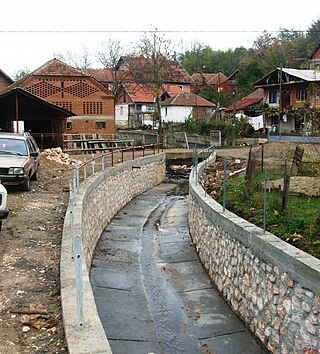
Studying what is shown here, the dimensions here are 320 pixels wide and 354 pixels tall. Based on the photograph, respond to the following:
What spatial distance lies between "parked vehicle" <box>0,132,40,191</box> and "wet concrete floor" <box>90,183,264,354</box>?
10.4ft

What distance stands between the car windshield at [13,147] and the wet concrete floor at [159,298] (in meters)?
3.84

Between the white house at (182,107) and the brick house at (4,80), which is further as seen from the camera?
the white house at (182,107)

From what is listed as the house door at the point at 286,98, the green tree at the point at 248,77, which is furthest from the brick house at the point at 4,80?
the house door at the point at 286,98

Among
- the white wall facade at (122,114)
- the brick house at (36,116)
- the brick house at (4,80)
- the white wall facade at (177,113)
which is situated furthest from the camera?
the white wall facade at (122,114)

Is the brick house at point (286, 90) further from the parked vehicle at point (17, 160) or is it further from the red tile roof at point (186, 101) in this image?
the parked vehicle at point (17, 160)

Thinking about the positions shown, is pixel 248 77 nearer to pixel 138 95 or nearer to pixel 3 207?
pixel 138 95

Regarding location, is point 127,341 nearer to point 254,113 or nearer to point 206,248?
point 206,248

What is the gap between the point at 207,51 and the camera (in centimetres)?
10794

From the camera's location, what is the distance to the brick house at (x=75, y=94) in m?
40.2

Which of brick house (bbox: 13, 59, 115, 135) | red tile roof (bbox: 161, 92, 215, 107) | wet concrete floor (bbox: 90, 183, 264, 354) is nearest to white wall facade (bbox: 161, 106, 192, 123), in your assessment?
red tile roof (bbox: 161, 92, 215, 107)

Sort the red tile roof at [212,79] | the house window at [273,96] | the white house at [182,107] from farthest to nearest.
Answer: the red tile roof at [212,79], the white house at [182,107], the house window at [273,96]

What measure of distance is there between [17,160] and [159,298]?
22.9 feet

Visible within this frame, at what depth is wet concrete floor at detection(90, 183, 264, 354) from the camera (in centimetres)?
887

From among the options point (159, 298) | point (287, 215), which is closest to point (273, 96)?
point (287, 215)
